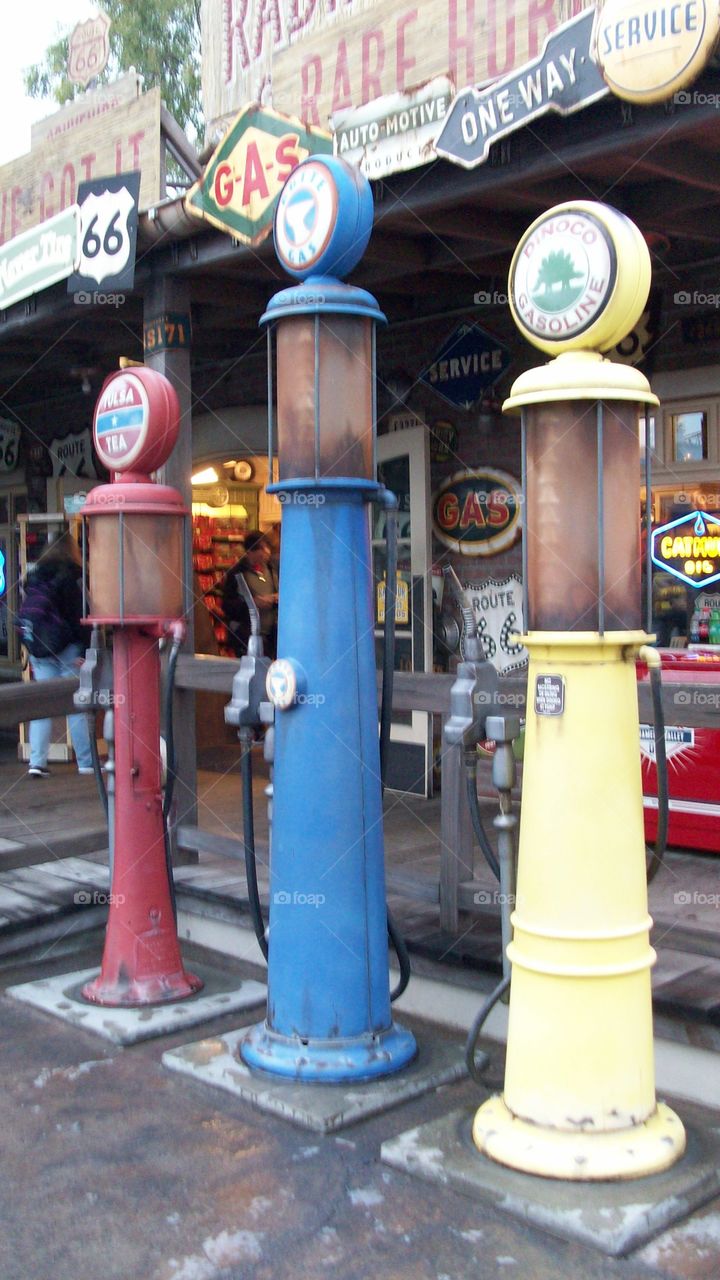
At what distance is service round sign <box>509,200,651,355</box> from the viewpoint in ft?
9.53

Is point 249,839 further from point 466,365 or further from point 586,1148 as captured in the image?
point 466,365


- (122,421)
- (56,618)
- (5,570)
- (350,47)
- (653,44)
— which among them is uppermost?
(350,47)

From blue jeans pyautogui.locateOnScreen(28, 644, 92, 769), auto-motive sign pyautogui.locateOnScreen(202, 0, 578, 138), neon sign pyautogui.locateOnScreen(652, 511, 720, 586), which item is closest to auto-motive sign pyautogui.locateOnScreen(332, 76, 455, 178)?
auto-motive sign pyautogui.locateOnScreen(202, 0, 578, 138)

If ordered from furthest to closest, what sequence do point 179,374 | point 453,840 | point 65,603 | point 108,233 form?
1. point 65,603
2. point 179,374
3. point 108,233
4. point 453,840

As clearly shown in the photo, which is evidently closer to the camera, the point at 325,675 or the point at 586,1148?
the point at 586,1148

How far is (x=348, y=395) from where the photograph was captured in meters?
3.65

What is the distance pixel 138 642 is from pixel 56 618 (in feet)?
13.2

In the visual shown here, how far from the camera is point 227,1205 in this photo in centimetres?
300

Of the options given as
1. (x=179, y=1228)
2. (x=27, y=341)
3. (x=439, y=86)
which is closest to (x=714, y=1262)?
(x=179, y=1228)

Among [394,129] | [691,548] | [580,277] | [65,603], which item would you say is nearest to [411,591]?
[691,548]

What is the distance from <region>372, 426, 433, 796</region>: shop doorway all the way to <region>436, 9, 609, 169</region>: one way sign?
341cm

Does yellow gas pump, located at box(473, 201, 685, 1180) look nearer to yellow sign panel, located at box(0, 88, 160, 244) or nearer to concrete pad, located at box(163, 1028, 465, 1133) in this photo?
concrete pad, located at box(163, 1028, 465, 1133)

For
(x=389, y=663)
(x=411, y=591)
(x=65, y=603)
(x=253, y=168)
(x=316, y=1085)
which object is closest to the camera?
(x=316, y=1085)

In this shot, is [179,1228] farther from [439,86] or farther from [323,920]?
[439,86]
